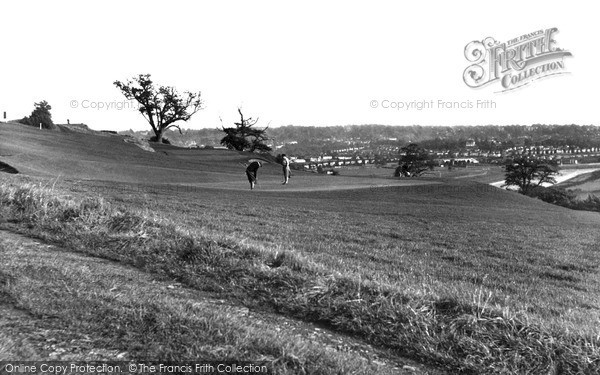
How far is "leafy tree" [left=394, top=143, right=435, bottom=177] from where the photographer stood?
35.9m

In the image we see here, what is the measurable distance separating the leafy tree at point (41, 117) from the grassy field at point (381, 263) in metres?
45.4

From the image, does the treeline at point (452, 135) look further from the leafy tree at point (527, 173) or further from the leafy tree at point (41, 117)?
the leafy tree at point (41, 117)

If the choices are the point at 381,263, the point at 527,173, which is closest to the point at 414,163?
the point at 527,173

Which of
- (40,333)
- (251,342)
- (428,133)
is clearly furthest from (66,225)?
(428,133)

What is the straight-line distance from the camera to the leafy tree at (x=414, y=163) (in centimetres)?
3588

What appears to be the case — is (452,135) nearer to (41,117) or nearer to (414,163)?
(414,163)

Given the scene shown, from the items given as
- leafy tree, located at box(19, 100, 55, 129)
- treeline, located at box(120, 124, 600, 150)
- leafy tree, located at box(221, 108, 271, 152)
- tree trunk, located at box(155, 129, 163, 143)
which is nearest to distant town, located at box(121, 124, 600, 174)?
treeline, located at box(120, 124, 600, 150)

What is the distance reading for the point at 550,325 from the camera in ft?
14.5

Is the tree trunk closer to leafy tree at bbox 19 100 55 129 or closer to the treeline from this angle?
the treeline

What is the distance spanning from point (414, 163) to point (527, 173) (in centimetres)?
1149

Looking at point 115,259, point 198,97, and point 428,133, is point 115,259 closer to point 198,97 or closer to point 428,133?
point 428,133

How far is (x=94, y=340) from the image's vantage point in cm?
383

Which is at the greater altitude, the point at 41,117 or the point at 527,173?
the point at 41,117

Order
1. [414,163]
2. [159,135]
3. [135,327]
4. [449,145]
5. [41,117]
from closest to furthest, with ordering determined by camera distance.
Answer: [135,327] → [449,145] → [414,163] → [41,117] → [159,135]
